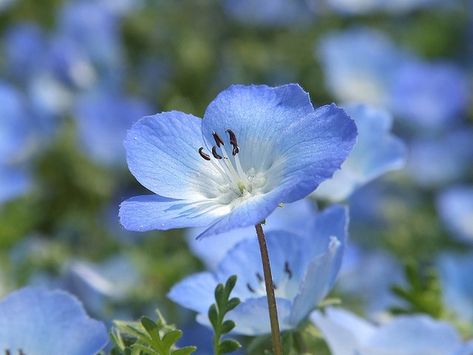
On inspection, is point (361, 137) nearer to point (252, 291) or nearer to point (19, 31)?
point (252, 291)

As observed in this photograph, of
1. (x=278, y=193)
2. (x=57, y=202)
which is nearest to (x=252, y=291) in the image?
(x=278, y=193)

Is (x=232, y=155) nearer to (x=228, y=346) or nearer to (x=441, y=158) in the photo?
(x=228, y=346)

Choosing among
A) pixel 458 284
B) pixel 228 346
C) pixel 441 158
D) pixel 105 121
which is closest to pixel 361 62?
pixel 441 158

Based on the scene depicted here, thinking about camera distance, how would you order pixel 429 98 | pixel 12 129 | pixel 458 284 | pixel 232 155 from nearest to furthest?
pixel 232 155 → pixel 458 284 → pixel 12 129 → pixel 429 98

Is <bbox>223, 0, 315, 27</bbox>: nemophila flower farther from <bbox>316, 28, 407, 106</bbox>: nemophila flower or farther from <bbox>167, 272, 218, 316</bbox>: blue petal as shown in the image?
<bbox>167, 272, 218, 316</bbox>: blue petal

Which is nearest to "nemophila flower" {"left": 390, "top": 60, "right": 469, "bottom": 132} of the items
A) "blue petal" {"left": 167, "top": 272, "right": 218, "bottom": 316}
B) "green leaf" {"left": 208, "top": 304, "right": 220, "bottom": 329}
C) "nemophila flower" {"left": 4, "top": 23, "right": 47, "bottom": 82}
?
"nemophila flower" {"left": 4, "top": 23, "right": 47, "bottom": 82}

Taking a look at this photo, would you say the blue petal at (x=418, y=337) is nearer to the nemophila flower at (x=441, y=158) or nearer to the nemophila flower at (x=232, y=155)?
the nemophila flower at (x=232, y=155)
